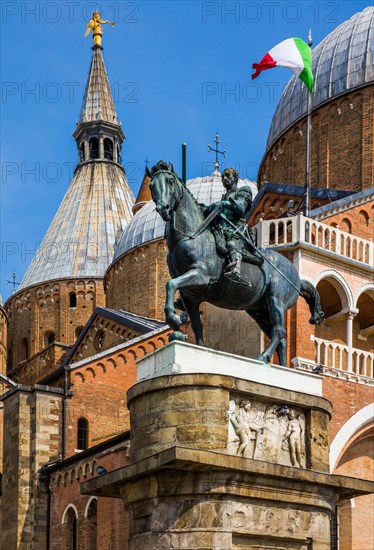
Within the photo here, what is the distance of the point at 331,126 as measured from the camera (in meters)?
39.6

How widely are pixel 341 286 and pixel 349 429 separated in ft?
12.3

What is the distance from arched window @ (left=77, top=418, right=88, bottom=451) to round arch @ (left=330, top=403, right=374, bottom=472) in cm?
1255

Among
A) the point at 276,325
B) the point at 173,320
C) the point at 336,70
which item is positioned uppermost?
the point at 336,70

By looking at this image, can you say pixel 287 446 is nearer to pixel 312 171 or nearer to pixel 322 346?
pixel 322 346

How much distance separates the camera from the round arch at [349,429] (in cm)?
2726

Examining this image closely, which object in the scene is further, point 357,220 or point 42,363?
point 42,363

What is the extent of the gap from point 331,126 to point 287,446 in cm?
2508

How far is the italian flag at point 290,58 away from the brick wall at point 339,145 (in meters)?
7.78

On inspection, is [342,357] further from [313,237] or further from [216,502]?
[216,502]

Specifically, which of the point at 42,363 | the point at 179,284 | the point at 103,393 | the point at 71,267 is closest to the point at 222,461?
the point at 179,284

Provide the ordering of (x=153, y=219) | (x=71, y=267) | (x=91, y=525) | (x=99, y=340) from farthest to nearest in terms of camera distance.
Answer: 1. (x=71, y=267)
2. (x=153, y=219)
3. (x=99, y=340)
4. (x=91, y=525)

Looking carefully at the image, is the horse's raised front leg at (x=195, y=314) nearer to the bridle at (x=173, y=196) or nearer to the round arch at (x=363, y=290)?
the bridle at (x=173, y=196)

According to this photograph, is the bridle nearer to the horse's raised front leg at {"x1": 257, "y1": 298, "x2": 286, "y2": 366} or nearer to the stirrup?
the stirrup

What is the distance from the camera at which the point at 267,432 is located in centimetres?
1572
